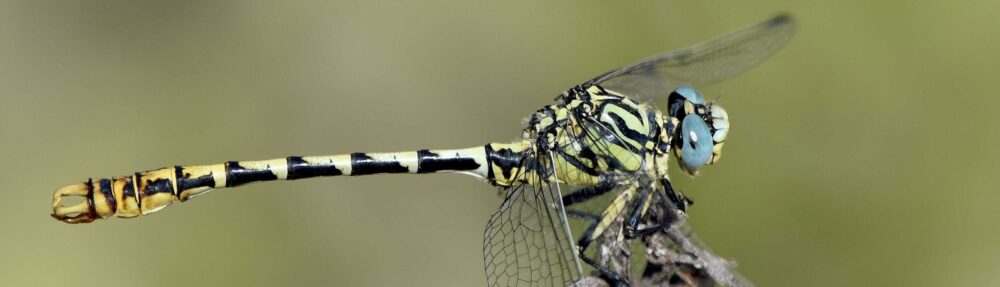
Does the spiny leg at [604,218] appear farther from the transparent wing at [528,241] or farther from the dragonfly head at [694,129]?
the dragonfly head at [694,129]

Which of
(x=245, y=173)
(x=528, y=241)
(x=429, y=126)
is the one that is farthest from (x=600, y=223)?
(x=429, y=126)

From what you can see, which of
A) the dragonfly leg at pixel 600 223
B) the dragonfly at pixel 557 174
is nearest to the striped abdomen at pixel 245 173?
the dragonfly at pixel 557 174

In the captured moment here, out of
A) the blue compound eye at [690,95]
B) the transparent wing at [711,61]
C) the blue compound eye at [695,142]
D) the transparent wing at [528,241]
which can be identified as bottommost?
the transparent wing at [528,241]

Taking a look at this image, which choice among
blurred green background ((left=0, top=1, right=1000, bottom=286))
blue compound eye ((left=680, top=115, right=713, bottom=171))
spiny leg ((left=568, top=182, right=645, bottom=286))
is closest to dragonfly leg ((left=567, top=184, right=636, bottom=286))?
spiny leg ((left=568, top=182, right=645, bottom=286))

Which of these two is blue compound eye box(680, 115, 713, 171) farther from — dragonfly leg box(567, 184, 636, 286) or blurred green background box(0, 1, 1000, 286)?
blurred green background box(0, 1, 1000, 286)

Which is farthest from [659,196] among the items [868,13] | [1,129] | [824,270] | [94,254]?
[1,129]

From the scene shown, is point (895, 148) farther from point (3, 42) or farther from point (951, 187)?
point (3, 42)
